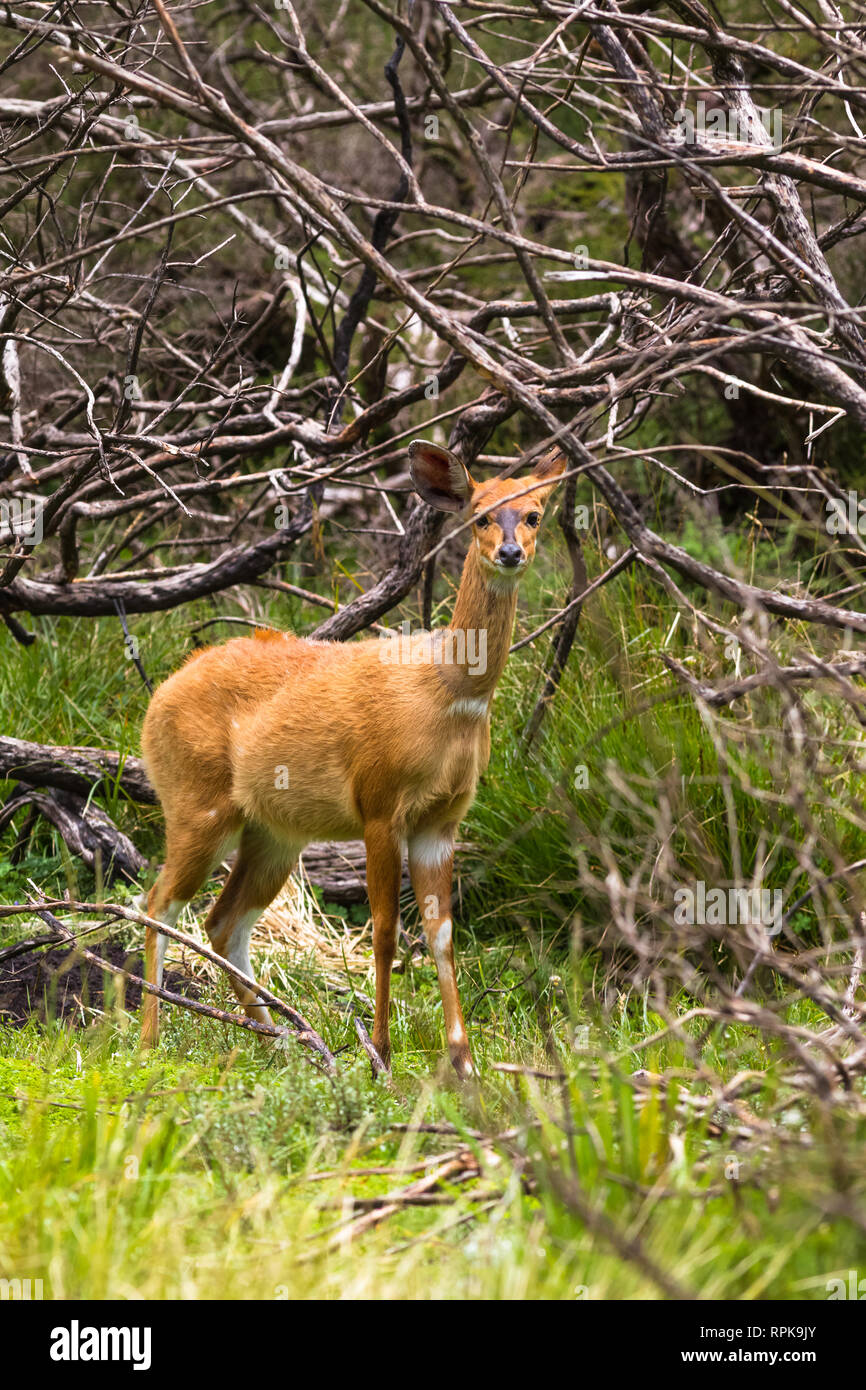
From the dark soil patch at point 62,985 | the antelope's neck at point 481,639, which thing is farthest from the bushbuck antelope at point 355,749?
the dark soil patch at point 62,985

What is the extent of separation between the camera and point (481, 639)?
17.0ft

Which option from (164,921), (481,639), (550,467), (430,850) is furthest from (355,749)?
(550,467)

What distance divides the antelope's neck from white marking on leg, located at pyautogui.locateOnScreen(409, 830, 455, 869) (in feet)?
2.06

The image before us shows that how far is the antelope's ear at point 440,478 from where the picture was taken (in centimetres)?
521

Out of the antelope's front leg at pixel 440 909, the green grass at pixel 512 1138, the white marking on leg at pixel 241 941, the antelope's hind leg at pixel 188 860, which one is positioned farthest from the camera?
the white marking on leg at pixel 241 941

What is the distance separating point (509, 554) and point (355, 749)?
3.56 ft

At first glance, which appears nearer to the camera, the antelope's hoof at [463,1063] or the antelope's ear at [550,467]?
the antelope's hoof at [463,1063]

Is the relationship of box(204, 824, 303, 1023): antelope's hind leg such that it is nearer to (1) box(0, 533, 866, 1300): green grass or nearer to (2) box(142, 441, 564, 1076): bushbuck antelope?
(2) box(142, 441, 564, 1076): bushbuck antelope

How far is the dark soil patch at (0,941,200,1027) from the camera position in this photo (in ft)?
19.4

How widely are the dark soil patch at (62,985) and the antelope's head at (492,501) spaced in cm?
229

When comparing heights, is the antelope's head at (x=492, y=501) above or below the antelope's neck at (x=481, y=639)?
above

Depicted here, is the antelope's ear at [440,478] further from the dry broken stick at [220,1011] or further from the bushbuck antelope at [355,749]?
the dry broken stick at [220,1011]

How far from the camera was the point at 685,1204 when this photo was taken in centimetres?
270

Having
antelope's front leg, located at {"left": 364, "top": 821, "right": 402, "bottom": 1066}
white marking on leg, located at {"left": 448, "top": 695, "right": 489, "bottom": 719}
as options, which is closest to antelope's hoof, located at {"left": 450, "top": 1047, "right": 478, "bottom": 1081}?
antelope's front leg, located at {"left": 364, "top": 821, "right": 402, "bottom": 1066}
